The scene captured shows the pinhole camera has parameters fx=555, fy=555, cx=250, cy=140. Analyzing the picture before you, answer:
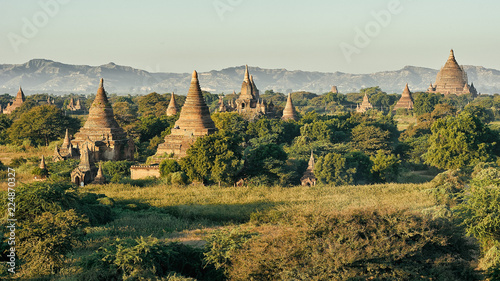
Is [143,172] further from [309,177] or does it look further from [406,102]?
[406,102]

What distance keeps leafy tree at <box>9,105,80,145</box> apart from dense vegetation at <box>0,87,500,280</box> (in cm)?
379

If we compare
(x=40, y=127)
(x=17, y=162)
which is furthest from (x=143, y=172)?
(x=40, y=127)

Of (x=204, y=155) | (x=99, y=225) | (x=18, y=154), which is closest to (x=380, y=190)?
(x=204, y=155)

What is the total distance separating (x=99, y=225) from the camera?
71.2ft

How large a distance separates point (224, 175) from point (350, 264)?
54.4ft

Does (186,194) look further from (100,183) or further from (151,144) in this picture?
(151,144)

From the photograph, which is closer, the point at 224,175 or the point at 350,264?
the point at 350,264

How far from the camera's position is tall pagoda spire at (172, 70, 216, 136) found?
39.4 meters

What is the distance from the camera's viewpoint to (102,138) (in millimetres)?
39781

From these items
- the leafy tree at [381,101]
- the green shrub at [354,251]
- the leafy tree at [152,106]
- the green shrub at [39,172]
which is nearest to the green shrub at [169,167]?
the green shrub at [39,172]

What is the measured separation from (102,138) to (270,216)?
72.4ft

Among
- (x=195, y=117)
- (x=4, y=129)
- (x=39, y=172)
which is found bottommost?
(x=39, y=172)

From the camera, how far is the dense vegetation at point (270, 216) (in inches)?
579

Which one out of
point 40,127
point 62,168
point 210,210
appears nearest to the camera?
point 210,210
